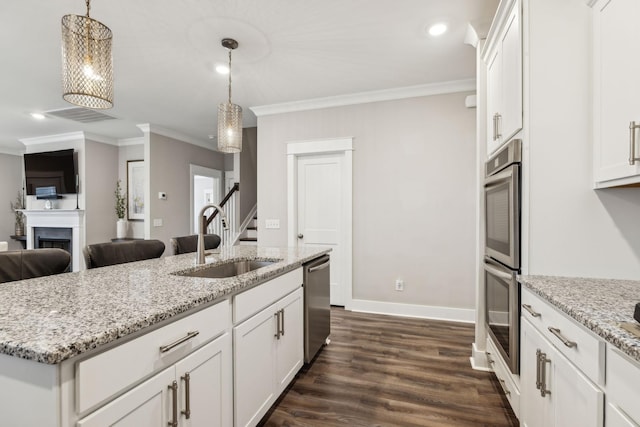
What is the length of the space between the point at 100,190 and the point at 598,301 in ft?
22.6

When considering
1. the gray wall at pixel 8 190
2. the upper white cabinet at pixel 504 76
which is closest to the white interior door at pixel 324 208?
the upper white cabinet at pixel 504 76

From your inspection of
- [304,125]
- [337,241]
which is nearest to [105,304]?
[337,241]

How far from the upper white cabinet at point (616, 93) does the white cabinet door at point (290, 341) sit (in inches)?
70.4

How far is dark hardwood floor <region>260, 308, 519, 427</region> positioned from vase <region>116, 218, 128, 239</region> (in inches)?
187

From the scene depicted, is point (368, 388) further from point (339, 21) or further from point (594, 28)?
point (339, 21)

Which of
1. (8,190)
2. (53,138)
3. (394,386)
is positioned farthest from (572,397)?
(8,190)

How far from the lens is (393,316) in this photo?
143 inches

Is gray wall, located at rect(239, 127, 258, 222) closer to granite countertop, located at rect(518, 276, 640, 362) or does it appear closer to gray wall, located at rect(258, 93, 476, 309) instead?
gray wall, located at rect(258, 93, 476, 309)

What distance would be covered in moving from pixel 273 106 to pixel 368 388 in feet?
11.4

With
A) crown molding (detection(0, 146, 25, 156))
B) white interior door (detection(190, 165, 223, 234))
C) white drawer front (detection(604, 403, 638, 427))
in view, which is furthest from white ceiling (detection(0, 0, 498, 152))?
crown molding (detection(0, 146, 25, 156))

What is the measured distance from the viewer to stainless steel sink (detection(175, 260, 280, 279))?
1.93m

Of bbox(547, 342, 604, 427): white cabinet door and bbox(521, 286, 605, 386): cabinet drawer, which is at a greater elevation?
bbox(521, 286, 605, 386): cabinet drawer

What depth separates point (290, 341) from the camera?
6.77 ft

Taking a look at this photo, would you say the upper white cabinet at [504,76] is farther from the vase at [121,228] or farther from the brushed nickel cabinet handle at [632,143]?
the vase at [121,228]
